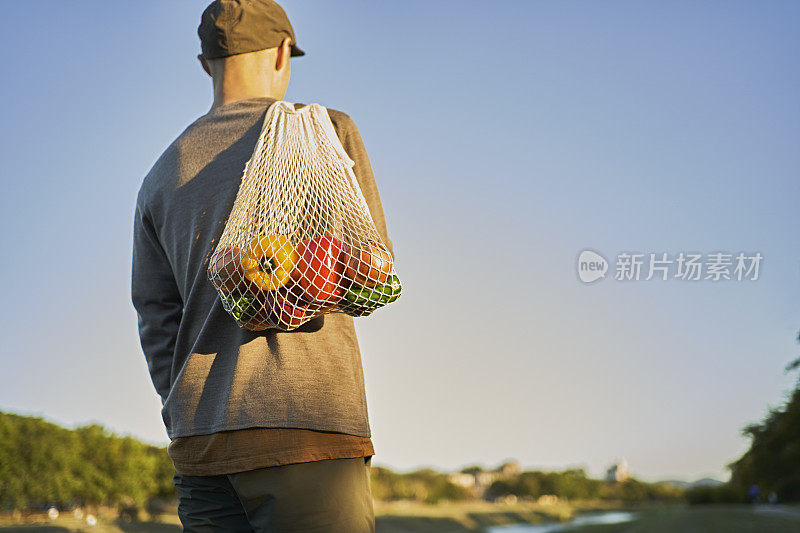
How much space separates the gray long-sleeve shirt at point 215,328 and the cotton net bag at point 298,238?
0.27ft

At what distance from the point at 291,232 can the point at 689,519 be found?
30145mm

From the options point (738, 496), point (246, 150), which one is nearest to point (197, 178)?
point (246, 150)

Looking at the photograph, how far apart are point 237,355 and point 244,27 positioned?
1047mm

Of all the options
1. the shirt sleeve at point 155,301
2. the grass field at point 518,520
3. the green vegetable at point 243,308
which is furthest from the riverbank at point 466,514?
the green vegetable at point 243,308

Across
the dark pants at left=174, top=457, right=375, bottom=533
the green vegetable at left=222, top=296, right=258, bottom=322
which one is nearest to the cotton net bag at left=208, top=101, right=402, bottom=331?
the green vegetable at left=222, top=296, right=258, bottom=322

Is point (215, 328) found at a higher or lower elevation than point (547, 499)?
higher

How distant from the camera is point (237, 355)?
170cm

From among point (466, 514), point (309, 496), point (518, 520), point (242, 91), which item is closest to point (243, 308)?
point (309, 496)

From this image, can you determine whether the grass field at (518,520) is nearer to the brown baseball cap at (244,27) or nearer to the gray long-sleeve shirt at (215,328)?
the gray long-sleeve shirt at (215,328)

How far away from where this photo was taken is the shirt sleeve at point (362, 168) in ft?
6.36

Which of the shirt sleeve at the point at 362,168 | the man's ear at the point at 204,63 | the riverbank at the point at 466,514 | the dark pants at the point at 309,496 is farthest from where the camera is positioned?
the riverbank at the point at 466,514

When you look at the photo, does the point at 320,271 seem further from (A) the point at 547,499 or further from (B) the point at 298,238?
(A) the point at 547,499

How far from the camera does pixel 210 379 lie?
1.74 metres

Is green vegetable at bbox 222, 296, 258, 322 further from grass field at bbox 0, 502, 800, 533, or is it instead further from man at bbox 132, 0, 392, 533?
grass field at bbox 0, 502, 800, 533
